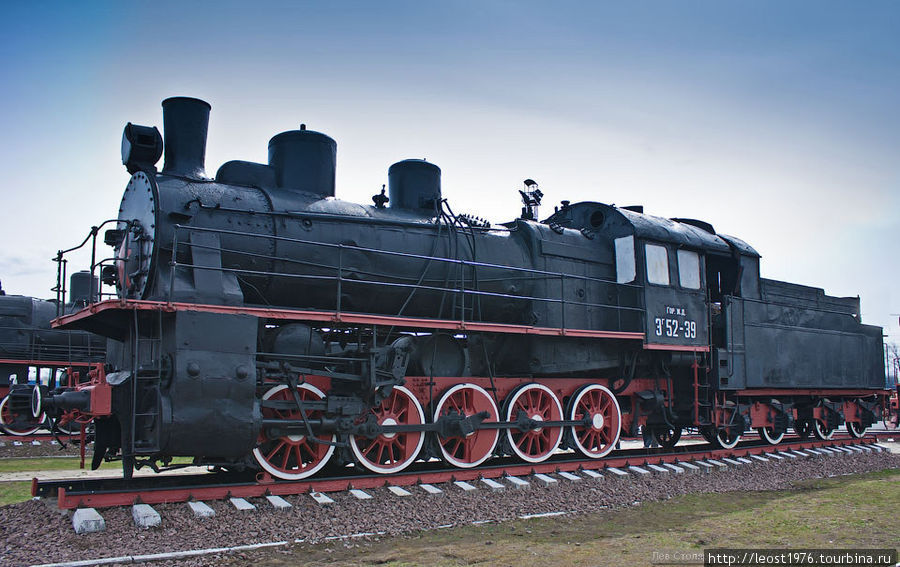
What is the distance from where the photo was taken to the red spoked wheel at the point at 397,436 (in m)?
9.27

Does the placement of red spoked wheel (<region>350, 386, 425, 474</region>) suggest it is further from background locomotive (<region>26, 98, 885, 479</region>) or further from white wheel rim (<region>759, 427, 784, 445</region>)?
white wheel rim (<region>759, 427, 784, 445</region>)

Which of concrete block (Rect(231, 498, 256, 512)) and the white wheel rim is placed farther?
the white wheel rim

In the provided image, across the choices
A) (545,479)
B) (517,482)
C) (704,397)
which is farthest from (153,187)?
(704,397)

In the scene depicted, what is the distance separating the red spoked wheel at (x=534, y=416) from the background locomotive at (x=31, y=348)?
458 inches

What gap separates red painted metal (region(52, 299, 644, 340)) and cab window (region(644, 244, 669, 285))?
1960 millimetres

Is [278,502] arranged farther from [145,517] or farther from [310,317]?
[310,317]

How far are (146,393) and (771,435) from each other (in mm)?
12098

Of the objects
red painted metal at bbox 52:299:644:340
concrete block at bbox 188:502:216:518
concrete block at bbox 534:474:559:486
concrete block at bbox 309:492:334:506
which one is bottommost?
concrete block at bbox 534:474:559:486

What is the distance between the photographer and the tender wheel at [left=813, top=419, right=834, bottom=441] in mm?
15541

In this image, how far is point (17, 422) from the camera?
59.8 ft

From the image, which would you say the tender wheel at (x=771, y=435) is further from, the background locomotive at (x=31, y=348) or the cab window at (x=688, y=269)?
the background locomotive at (x=31, y=348)

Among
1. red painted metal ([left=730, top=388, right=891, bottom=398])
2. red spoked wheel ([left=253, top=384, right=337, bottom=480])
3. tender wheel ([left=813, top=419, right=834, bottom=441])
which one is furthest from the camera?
tender wheel ([left=813, top=419, right=834, bottom=441])

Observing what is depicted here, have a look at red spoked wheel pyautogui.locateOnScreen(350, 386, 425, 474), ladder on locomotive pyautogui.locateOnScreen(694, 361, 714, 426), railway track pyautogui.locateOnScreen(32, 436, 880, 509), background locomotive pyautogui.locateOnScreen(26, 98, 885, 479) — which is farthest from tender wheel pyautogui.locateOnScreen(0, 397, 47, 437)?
ladder on locomotive pyautogui.locateOnScreen(694, 361, 714, 426)

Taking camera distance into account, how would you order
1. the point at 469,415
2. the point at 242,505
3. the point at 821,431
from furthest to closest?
the point at 821,431 < the point at 469,415 < the point at 242,505
